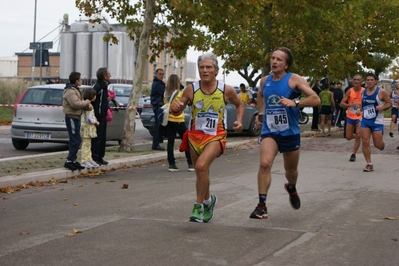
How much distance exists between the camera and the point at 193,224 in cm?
869

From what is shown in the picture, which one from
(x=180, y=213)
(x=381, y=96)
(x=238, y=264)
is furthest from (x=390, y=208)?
(x=381, y=96)

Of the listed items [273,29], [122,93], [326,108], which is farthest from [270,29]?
[122,93]

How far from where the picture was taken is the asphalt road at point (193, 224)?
7027mm

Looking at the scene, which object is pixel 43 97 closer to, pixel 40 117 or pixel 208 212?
pixel 40 117

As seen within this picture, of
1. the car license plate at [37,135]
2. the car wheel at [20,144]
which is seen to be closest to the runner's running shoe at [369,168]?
the car license plate at [37,135]

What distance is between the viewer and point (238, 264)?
6.66 m

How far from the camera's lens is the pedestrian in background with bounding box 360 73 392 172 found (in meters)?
15.2

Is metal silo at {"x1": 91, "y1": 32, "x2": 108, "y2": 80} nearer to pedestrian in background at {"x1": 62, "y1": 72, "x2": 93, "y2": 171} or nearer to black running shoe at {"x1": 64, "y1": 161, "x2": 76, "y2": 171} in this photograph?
pedestrian in background at {"x1": 62, "y1": 72, "x2": 93, "y2": 171}

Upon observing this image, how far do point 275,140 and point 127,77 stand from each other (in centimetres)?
5085

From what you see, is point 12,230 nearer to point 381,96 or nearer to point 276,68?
point 276,68

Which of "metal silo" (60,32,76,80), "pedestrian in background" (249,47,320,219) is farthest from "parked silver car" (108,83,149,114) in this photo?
"pedestrian in background" (249,47,320,219)

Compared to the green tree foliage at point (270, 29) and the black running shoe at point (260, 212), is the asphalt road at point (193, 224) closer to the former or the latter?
the black running shoe at point (260, 212)

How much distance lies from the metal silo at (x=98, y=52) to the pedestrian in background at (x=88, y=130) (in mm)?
38608

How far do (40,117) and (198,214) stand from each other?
10733 mm
